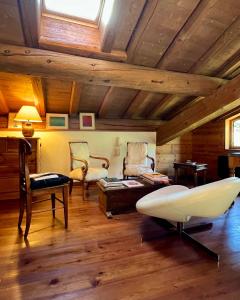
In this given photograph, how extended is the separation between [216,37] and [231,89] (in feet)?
2.81

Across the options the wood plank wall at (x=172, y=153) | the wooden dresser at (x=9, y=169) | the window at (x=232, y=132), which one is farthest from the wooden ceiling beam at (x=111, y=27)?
the window at (x=232, y=132)

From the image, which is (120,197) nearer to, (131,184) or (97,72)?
(131,184)

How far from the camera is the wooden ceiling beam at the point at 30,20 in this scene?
74.9 inches

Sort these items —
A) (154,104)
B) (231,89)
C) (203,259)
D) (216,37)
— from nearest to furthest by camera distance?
(203,259) → (216,37) → (231,89) → (154,104)

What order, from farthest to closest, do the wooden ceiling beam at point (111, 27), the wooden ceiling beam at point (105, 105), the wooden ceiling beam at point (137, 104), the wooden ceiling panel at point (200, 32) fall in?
the wooden ceiling beam at point (137, 104)
the wooden ceiling beam at point (105, 105)
the wooden ceiling panel at point (200, 32)
the wooden ceiling beam at point (111, 27)

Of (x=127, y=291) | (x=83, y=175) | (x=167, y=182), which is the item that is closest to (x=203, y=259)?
(x=127, y=291)

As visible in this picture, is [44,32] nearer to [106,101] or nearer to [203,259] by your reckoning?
[106,101]

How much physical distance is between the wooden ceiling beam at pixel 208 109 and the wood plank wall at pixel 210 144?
44.5 inches

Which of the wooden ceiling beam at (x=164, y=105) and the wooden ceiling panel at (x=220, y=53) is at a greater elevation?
the wooden ceiling panel at (x=220, y=53)

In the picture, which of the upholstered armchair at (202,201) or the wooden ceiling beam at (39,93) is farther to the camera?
the wooden ceiling beam at (39,93)

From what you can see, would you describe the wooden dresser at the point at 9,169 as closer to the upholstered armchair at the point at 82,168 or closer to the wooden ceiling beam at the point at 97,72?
the upholstered armchair at the point at 82,168

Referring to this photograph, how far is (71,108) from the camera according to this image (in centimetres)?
409

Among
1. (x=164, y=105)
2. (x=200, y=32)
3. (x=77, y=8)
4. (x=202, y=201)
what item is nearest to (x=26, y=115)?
(x=77, y=8)

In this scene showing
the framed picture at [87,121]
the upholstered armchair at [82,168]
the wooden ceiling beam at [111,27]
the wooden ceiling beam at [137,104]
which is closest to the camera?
the wooden ceiling beam at [111,27]
